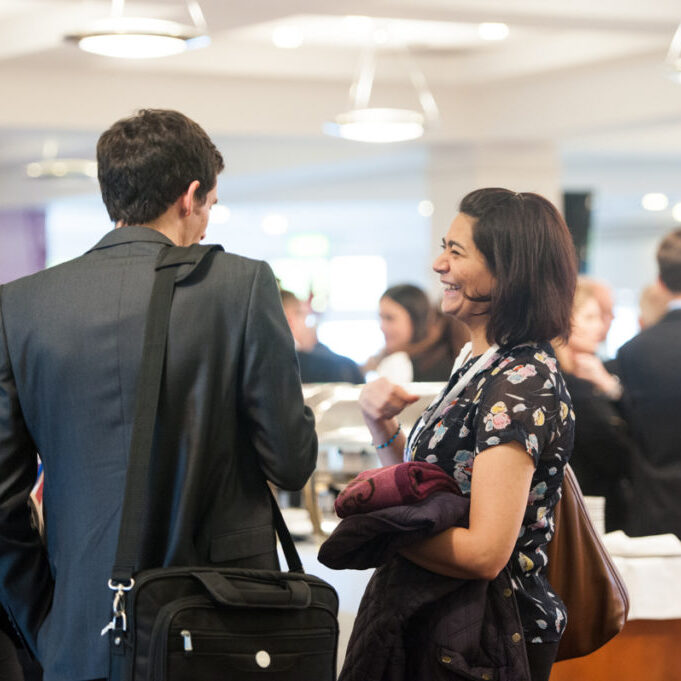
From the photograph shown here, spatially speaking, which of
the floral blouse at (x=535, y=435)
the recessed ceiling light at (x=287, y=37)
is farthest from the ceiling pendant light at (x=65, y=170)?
the floral blouse at (x=535, y=435)

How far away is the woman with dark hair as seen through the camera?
1.90 meters

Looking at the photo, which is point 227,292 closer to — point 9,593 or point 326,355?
point 9,593

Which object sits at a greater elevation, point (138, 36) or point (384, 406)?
point (138, 36)

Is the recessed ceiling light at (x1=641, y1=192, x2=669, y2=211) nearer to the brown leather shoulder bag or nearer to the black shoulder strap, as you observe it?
the brown leather shoulder bag

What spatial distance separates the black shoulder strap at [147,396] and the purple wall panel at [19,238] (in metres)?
14.5

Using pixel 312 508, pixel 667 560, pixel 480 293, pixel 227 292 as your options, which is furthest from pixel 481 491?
pixel 312 508

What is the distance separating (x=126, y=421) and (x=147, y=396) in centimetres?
7

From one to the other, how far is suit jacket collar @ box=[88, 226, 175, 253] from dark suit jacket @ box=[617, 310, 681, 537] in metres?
2.61

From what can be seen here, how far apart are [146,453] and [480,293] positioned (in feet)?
2.17

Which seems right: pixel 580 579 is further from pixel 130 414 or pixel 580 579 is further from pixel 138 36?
pixel 138 36

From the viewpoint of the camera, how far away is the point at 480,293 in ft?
6.86

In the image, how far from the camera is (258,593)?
183cm

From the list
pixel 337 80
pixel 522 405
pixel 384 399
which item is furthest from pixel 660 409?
pixel 337 80

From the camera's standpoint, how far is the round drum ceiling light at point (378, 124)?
8125 mm
